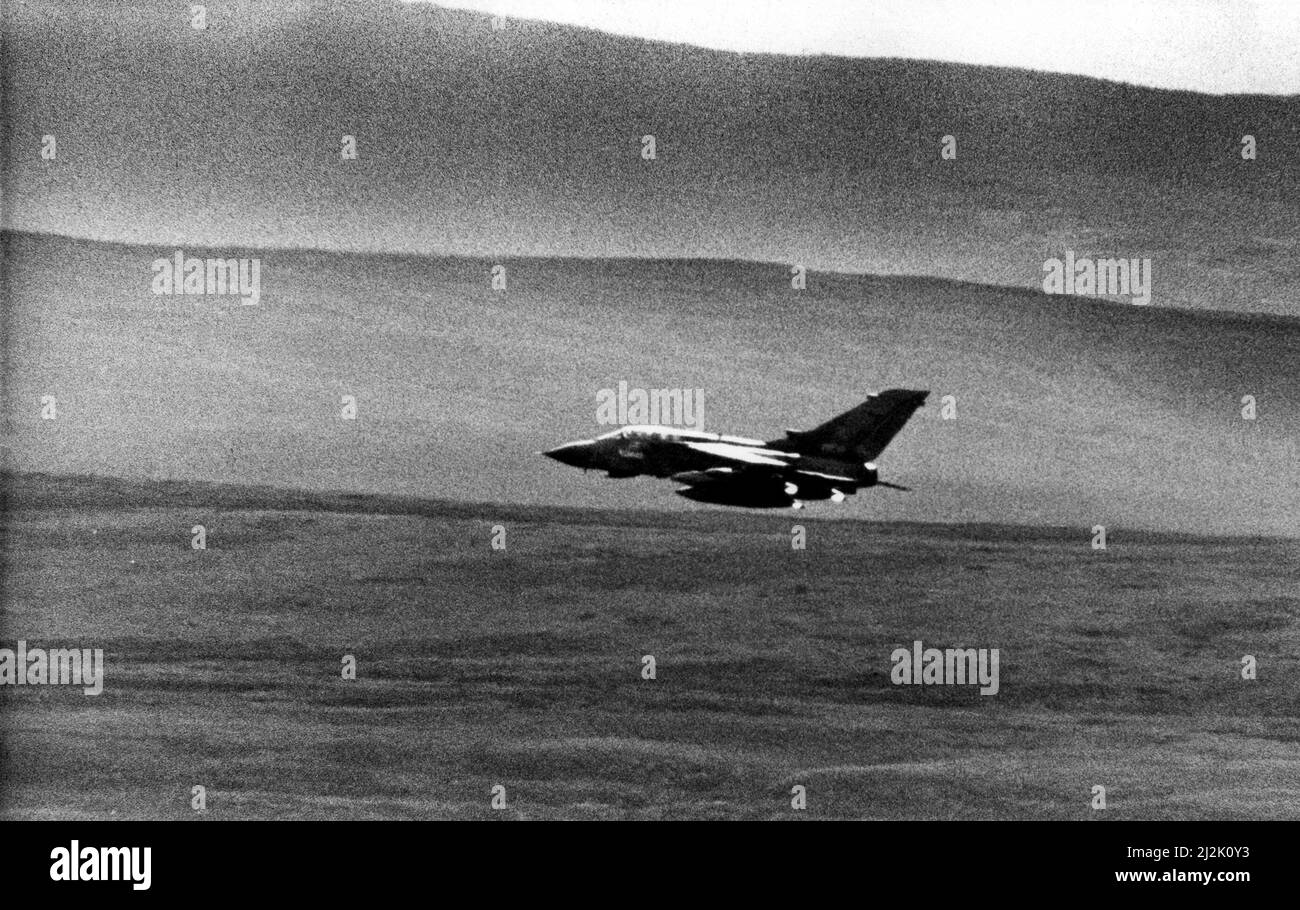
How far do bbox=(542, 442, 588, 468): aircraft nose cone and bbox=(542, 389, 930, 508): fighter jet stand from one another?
1.17ft

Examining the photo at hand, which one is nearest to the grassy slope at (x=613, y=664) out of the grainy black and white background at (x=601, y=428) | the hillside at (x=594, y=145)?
the grainy black and white background at (x=601, y=428)

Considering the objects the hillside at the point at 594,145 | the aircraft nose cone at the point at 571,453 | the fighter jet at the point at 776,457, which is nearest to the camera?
the fighter jet at the point at 776,457

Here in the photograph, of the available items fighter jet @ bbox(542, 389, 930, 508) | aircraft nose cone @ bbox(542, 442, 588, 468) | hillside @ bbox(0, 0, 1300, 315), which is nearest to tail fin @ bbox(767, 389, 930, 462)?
fighter jet @ bbox(542, 389, 930, 508)

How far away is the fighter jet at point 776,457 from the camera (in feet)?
72.1

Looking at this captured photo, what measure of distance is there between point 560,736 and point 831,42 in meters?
9.42

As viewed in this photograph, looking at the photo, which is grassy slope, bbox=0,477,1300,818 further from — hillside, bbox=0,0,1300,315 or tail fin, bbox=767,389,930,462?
hillside, bbox=0,0,1300,315

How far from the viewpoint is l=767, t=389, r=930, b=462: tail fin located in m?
22.0

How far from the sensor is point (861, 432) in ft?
72.2

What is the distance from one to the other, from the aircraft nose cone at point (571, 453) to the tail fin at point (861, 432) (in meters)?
2.38

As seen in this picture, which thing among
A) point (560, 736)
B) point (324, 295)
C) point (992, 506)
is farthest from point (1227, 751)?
point (324, 295)

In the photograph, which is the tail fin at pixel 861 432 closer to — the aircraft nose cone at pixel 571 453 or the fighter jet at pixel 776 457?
the fighter jet at pixel 776 457

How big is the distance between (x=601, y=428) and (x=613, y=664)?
3023 millimetres

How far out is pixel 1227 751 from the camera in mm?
22281
